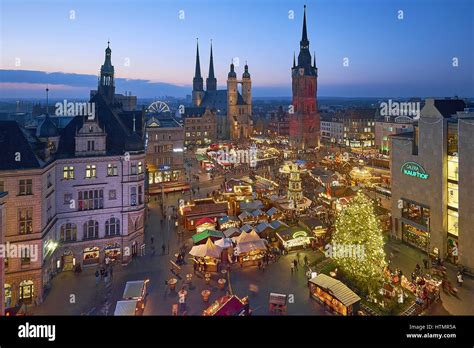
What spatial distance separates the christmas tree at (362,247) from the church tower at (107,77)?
94.8ft

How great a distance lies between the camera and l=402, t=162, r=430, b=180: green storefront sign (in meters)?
27.2

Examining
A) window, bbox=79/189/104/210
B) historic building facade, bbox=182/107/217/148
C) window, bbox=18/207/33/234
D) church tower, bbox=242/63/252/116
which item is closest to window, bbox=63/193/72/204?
window, bbox=79/189/104/210

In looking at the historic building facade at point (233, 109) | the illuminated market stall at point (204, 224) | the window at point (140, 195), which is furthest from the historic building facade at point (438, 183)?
the historic building facade at point (233, 109)

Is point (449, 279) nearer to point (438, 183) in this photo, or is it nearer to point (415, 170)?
point (438, 183)

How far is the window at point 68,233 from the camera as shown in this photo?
81.7 ft

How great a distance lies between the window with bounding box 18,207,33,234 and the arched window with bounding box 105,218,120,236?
5911 millimetres

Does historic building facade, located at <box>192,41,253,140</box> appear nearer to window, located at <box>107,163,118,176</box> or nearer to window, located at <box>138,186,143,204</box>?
window, located at <box>138,186,143,204</box>

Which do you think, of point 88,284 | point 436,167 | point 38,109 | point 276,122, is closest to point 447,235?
point 436,167

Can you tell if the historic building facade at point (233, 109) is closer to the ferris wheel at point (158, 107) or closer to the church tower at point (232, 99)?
the church tower at point (232, 99)

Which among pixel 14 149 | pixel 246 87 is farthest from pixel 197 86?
pixel 14 149

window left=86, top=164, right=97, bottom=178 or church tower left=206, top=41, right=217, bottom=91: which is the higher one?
church tower left=206, top=41, right=217, bottom=91

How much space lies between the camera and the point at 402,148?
29.5 metres

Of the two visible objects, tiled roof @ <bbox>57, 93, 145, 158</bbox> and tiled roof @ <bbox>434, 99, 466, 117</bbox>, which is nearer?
tiled roof @ <bbox>57, 93, 145, 158</bbox>

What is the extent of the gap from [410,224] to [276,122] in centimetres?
10621
